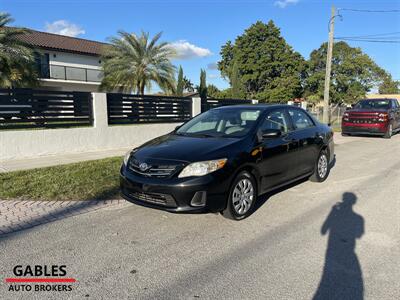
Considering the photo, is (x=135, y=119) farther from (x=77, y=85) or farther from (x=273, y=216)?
(x=77, y=85)

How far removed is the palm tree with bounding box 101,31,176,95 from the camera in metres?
21.2

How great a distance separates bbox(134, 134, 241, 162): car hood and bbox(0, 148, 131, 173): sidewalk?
417 centimetres

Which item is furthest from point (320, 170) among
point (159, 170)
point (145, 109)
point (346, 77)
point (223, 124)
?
point (346, 77)

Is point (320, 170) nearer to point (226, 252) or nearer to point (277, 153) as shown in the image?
point (277, 153)

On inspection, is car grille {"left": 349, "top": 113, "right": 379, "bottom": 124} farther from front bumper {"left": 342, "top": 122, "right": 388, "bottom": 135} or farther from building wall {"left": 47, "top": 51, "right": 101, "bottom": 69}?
building wall {"left": 47, "top": 51, "right": 101, "bottom": 69}

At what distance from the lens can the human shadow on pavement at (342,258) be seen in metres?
2.66

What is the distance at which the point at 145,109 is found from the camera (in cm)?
1126

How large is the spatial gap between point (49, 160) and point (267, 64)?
36.1 meters

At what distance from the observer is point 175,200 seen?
3734 mm

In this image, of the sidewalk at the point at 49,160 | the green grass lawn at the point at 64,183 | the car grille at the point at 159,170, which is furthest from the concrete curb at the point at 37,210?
the sidewalk at the point at 49,160

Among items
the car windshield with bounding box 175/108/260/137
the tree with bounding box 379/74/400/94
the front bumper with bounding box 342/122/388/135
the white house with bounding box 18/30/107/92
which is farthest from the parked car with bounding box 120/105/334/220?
the tree with bounding box 379/74/400/94

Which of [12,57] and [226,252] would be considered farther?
[12,57]

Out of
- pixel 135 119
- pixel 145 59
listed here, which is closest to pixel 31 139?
pixel 135 119

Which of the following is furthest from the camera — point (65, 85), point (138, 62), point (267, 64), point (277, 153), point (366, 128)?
point (267, 64)
